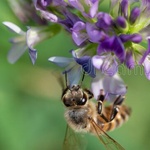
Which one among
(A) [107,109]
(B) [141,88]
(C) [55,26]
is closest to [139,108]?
(B) [141,88]

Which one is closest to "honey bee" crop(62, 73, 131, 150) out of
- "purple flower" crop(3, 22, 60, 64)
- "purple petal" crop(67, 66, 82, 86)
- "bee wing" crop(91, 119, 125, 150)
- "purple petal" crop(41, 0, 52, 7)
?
"bee wing" crop(91, 119, 125, 150)

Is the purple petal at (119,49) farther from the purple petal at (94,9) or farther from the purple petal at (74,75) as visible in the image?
the purple petal at (74,75)

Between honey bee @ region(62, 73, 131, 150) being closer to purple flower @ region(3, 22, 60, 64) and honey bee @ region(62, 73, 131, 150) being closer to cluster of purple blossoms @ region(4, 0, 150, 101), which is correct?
cluster of purple blossoms @ region(4, 0, 150, 101)

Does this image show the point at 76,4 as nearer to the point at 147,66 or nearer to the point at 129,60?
the point at 129,60

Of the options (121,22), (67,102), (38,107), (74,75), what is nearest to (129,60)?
(121,22)

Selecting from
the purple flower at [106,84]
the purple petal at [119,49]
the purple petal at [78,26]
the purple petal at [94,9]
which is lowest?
the purple flower at [106,84]

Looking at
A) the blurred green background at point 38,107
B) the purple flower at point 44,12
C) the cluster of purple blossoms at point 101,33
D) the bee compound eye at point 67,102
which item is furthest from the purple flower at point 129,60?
the blurred green background at point 38,107

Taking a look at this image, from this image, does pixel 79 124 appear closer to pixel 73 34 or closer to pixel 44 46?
pixel 73 34
